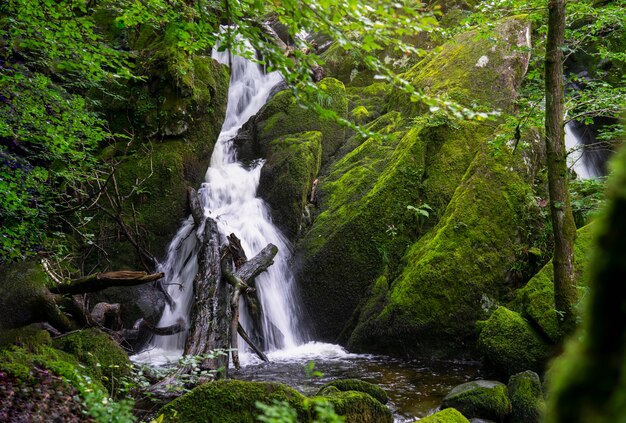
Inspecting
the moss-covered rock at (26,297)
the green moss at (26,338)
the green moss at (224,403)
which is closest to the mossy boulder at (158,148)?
the moss-covered rock at (26,297)

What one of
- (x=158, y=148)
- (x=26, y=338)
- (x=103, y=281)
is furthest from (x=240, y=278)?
(x=158, y=148)

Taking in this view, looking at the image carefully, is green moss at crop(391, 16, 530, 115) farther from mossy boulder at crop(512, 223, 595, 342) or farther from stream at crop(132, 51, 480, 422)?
stream at crop(132, 51, 480, 422)

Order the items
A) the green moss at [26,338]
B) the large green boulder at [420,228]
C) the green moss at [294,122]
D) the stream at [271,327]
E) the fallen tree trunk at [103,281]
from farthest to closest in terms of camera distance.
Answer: the green moss at [294,122] < the large green boulder at [420,228] < the stream at [271,327] < the fallen tree trunk at [103,281] < the green moss at [26,338]

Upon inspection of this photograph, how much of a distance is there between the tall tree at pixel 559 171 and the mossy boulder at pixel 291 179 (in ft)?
21.2

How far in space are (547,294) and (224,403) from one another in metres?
5.53

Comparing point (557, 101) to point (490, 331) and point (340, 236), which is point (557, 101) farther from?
point (340, 236)

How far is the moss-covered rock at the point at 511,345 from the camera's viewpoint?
250 inches

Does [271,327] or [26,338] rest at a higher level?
[26,338]

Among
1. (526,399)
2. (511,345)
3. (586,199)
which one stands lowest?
(526,399)

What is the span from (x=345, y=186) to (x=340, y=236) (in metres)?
1.82

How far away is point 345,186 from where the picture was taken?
11.1m

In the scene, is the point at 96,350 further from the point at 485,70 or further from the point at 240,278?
the point at 485,70

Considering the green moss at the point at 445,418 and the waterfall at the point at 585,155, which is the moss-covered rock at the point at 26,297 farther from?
the waterfall at the point at 585,155

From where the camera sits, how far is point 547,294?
6.78 metres
